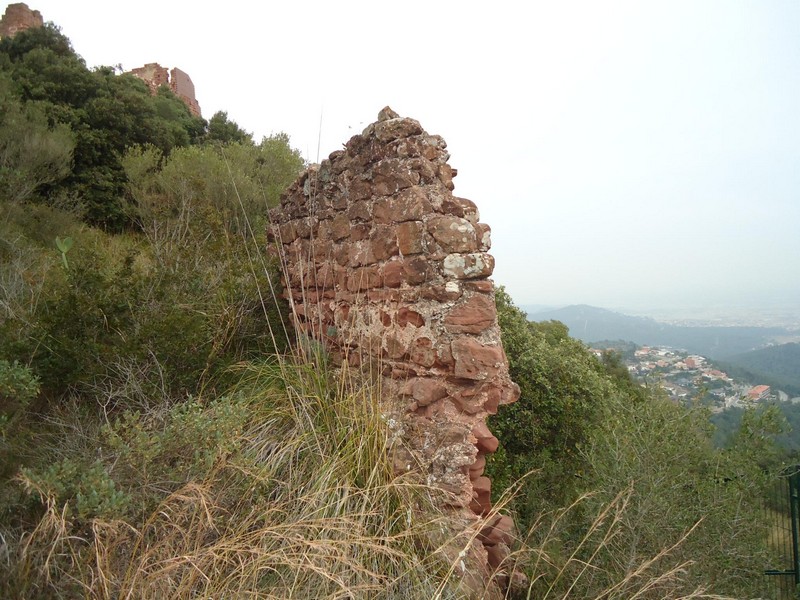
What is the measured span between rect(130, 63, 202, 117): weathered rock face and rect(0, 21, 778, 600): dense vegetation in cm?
1710

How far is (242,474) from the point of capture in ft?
8.31

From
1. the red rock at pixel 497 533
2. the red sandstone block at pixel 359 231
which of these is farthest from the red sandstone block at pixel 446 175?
the red rock at pixel 497 533

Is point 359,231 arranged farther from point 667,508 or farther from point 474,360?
point 667,508

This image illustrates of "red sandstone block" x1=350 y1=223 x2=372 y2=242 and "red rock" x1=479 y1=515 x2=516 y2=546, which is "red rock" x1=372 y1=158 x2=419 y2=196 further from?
"red rock" x1=479 y1=515 x2=516 y2=546

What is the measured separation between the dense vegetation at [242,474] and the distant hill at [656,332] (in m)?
5.27

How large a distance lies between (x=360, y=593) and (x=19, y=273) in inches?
184

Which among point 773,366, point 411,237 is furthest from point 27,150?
point 773,366

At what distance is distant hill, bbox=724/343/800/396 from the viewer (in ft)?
19.5

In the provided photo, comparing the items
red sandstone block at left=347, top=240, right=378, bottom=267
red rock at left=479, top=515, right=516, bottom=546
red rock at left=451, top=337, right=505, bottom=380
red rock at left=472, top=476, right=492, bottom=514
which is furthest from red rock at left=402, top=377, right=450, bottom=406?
red sandstone block at left=347, top=240, right=378, bottom=267

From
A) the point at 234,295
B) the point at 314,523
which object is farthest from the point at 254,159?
the point at 314,523

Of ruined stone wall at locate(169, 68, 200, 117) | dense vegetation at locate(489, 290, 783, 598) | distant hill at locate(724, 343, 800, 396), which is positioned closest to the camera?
dense vegetation at locate(489, 290, 783, 598)

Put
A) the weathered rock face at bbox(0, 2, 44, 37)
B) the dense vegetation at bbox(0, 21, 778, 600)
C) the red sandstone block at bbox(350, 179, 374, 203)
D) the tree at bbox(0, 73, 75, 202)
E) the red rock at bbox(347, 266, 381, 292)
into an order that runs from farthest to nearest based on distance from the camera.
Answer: the weathered rock face at bbox(0, 2, 44, 37) → the tree at bbox(0, 73, 75, 202) → the red sandstone block at bbox(350, 179, 374, 203) → the red rock at bbox(347, 266, 381, 292) → the dense vegetation at bbox(0, 21, 778, 600)

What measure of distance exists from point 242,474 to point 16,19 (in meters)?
21.2

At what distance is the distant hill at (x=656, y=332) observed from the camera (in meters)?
9.52
